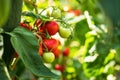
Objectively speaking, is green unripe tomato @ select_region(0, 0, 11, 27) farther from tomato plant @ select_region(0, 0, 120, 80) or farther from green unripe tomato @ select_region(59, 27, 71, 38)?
green unripe tomato @ select_region(59, 27, 71, 38)

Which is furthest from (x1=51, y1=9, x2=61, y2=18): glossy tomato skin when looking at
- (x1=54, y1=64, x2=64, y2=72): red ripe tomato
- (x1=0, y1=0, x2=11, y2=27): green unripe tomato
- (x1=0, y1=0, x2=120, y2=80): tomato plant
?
(x1=54, y1=64, x2=64, y2=72): red ripe tomato

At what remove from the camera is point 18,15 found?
0.62m

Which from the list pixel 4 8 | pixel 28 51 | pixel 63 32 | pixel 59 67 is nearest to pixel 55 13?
pixel 63 32

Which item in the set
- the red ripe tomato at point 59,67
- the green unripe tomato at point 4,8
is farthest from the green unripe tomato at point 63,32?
the red ripe tomato at point 59,67

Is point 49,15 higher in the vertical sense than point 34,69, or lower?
higher

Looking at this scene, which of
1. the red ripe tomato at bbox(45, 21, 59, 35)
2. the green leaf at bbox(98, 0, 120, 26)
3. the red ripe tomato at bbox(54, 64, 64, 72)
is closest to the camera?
the green leaf at bbox(98, 0, 120, 26)

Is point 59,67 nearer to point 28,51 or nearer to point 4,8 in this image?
point 28,51

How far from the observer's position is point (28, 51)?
1.91 ft

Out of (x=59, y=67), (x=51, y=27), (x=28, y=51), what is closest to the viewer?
(x=28, y=51)

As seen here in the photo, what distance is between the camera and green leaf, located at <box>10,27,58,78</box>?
1.79 feet

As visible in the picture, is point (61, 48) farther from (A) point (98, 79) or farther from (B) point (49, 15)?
(B) point (49, 15)

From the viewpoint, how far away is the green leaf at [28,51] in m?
0.55

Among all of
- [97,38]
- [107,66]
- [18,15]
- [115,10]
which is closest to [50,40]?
[18,15]

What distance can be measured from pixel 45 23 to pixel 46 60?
92mm
